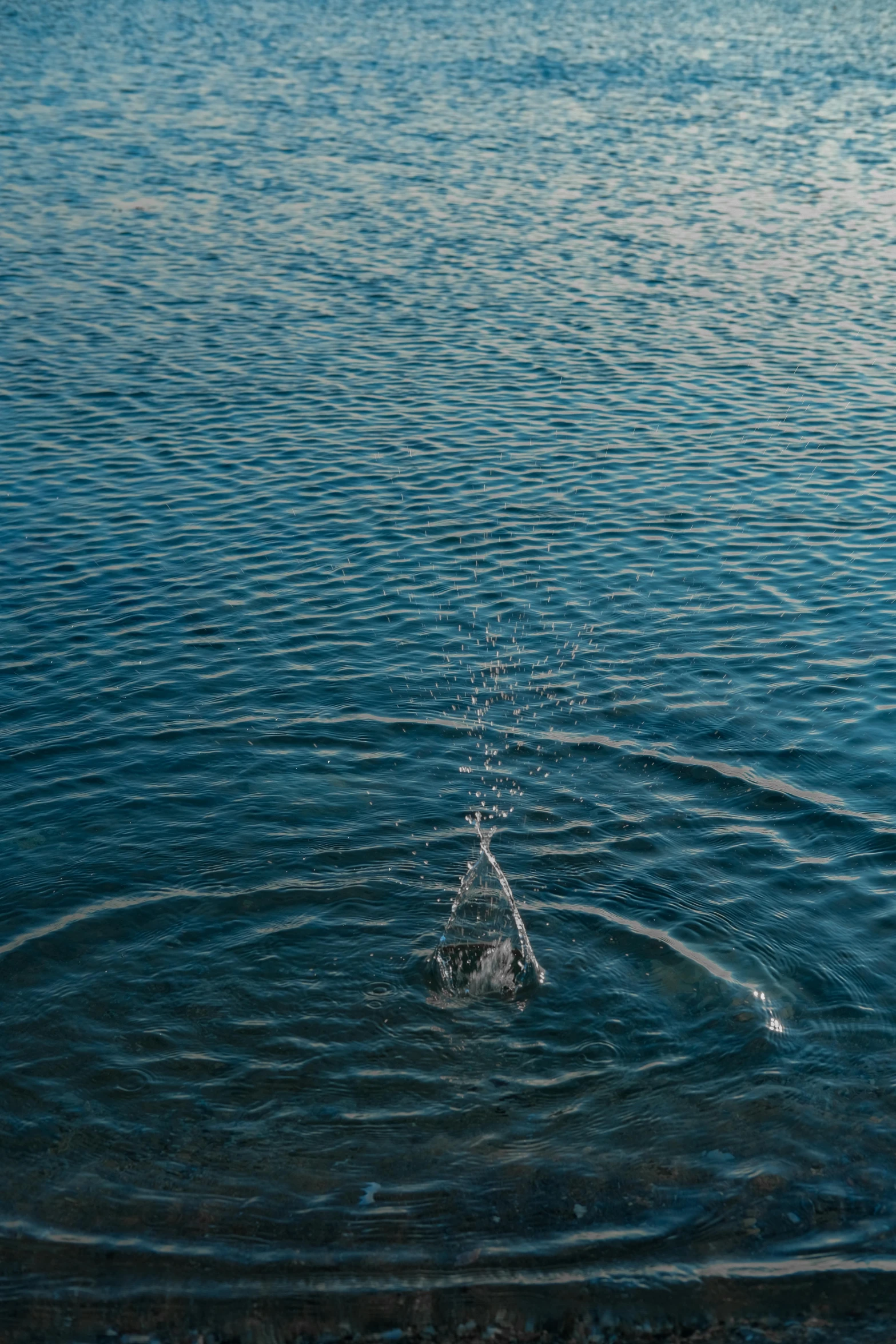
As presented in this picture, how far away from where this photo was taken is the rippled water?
13070mm

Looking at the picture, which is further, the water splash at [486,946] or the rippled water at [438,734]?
the water splash at [486,946]

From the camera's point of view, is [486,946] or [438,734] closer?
[486,946]

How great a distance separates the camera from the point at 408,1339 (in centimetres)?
1149

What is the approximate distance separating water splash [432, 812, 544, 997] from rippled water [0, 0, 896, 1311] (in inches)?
9.5

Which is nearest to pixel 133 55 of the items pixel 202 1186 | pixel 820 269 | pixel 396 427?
pixel 820 269

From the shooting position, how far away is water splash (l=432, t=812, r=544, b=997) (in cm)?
1555

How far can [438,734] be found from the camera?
20531 mm

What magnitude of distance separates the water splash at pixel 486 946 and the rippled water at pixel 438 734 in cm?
24

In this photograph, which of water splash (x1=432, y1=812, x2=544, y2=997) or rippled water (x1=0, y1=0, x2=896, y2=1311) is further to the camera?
water splash (x1=432, y1=812, x2=544, y2=997)

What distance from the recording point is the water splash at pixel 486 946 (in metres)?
15.5

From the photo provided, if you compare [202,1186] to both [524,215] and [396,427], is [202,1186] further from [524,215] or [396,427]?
[524,215]

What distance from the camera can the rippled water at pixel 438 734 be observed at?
13070 millimetres

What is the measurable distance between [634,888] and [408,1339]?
6961mm

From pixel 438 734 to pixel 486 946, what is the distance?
5.25m
